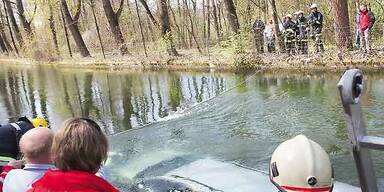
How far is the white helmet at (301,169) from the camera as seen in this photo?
2.23 m

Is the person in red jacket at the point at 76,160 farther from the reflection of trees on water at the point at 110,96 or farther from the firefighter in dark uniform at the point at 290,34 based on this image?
the firefighter in dark uniform at the point at 290,34

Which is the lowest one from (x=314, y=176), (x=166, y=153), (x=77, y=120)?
(x=166, y=153)

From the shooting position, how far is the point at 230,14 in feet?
68.5

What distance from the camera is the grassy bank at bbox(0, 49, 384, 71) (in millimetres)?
14977

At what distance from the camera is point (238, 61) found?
18422mm

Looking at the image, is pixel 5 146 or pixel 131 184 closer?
pixel 5 146

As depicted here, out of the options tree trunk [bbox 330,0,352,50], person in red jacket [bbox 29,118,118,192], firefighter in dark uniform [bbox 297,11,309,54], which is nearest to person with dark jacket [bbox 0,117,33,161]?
person in red jacket [bbox 29,118,118,192]

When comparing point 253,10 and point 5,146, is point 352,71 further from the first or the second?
point 253,10

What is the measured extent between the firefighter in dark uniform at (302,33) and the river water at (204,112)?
142cm

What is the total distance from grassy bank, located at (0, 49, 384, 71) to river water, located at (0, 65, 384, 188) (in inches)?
27.8

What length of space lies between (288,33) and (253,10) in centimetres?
986

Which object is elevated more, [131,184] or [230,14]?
[230,14]

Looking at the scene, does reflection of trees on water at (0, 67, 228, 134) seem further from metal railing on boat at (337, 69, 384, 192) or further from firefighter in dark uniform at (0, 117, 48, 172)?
metal railing on boat at (337, 69, 384, 192)

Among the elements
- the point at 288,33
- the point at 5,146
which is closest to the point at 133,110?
the point at 288,33
